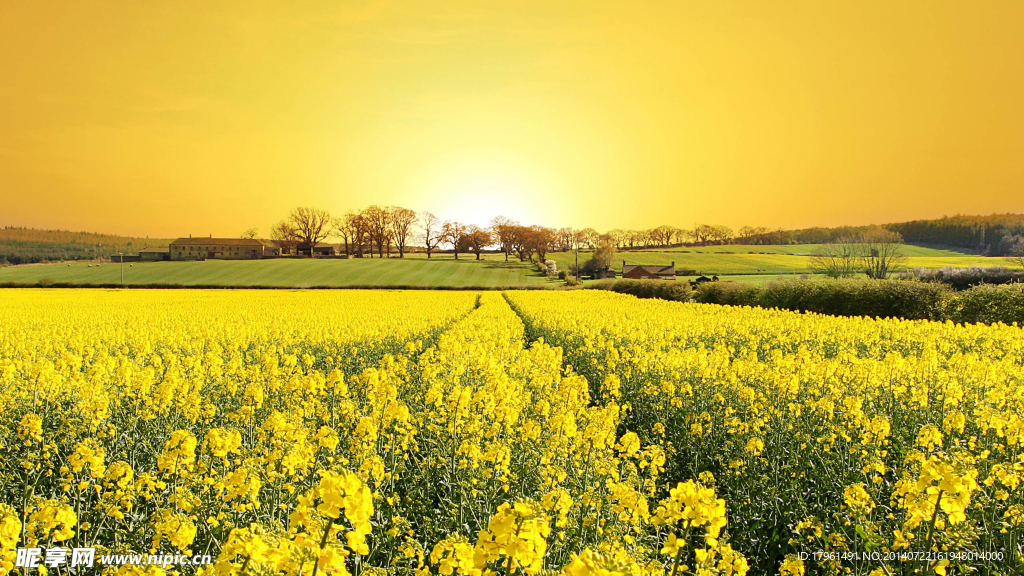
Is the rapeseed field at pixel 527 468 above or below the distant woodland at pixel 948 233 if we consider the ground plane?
below

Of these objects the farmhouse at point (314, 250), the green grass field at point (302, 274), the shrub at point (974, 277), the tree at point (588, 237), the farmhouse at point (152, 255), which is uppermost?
the tree at point (588, 237)

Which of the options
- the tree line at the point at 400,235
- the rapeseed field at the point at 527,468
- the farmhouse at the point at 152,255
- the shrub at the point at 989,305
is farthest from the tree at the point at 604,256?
the farmhouse at the point at 152,255

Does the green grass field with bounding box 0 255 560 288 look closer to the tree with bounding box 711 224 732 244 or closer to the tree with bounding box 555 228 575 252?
the tree with bounding box 555 228 575 252

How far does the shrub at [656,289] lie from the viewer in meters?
37.0

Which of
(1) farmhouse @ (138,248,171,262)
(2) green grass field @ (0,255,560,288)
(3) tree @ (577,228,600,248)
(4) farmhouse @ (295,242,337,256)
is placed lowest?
(2) green grass field @ (0,255,560,288)

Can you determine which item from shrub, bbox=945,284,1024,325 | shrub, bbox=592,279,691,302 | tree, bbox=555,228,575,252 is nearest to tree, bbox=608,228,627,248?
tree, bbox=555,228,575,252

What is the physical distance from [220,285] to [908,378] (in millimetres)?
70566

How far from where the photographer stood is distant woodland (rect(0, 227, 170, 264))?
127 metres

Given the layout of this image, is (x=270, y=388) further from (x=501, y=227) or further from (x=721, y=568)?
(x=501, y=227)

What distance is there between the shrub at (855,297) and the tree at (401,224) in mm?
83337

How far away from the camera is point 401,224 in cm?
10669

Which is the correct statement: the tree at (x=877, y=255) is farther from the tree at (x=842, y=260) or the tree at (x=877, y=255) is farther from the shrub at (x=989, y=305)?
the shrub at (x=989, y=305)

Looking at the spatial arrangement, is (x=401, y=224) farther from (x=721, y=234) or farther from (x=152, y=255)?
(x=721, y=234)

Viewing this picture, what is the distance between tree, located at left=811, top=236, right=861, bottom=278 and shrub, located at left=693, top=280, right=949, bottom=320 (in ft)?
50.3
